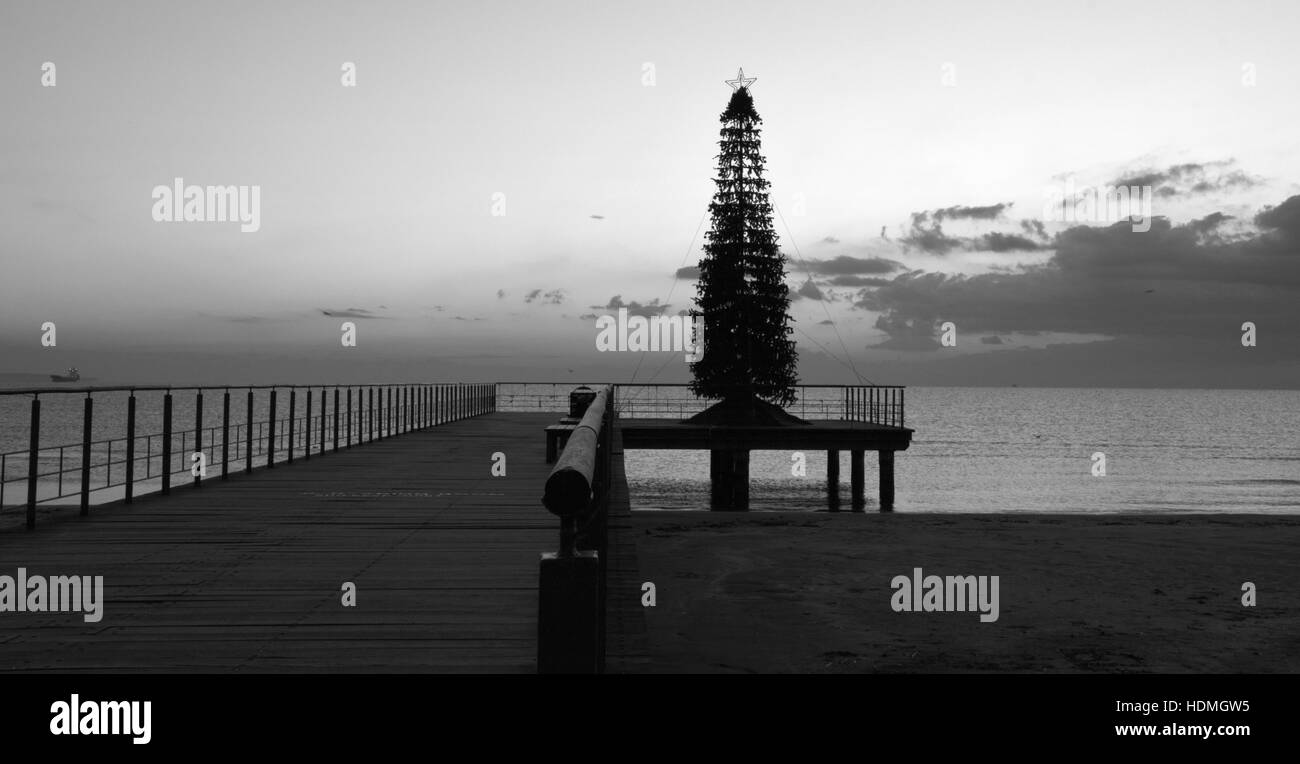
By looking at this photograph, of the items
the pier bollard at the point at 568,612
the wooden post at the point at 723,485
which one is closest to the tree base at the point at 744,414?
the wooden post at the point at 723,485

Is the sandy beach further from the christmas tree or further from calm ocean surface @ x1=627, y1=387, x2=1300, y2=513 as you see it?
the christmas tree

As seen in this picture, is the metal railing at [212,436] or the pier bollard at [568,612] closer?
the pier bollard at [568,612]

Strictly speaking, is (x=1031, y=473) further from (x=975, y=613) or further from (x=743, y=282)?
(x=975, y=613)

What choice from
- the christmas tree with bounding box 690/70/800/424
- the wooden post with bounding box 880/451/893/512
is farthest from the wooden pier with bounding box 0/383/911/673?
the christmas tree with bounding box 690/70/800/424

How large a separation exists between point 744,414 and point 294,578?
3042cm

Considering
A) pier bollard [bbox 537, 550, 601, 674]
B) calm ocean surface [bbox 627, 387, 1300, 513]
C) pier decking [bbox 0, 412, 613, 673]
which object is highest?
pier bollard [bbox 537, 550, 601, 674]

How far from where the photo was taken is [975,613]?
32.5 feet

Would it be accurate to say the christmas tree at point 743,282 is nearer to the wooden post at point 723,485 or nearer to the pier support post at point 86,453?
the wooden post at point 723,485

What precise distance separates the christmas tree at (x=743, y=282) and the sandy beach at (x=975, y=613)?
24.5 metres

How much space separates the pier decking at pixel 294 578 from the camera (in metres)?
4.82

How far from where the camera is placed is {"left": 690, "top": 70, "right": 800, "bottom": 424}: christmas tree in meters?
43.1

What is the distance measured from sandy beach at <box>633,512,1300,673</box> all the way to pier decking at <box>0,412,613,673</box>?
1711 millimetres
